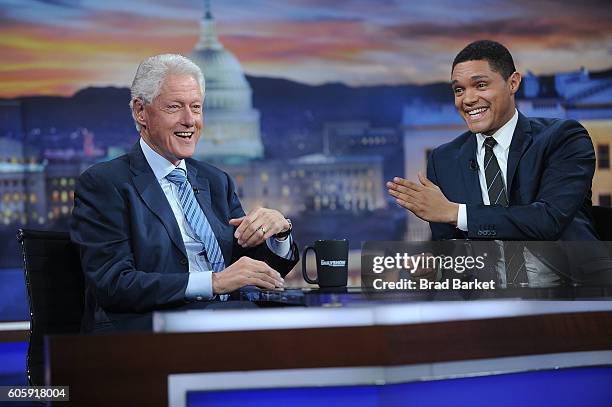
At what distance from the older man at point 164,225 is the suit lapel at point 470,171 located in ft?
1.71

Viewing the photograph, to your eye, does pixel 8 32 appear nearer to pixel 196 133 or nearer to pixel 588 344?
pixel 196 133

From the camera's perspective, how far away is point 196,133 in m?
2.37

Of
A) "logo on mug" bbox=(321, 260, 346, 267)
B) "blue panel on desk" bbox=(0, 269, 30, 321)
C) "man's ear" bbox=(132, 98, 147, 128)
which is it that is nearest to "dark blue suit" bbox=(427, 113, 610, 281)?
"logo on mug" bbox=(321, 260, 346, 267)

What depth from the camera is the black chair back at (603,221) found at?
8.28 ft

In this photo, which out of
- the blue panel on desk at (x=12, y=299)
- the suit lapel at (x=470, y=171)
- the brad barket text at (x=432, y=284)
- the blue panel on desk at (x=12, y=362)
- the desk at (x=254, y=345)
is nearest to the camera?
the desk at (x=254, y=345)

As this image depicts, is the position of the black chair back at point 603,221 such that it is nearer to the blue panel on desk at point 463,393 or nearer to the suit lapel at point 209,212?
the blue panel on desk at point 463,393

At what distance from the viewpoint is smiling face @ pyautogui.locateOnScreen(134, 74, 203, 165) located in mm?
2322

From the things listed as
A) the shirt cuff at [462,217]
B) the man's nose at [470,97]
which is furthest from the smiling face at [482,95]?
the shirt cuff at [462,217]

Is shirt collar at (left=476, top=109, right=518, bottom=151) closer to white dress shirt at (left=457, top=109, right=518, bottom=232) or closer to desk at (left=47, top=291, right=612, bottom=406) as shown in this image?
white dress shirt at (left=457, top=109, right=518, bottom=232)

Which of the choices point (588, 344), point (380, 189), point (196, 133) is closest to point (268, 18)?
point (380, 189)

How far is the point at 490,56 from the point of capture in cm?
256

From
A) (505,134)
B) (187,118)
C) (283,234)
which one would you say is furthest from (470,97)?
(187,118)

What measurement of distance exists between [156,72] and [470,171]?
914 millimetres

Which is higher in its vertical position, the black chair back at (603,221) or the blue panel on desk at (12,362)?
the black chair back at (603,221)
